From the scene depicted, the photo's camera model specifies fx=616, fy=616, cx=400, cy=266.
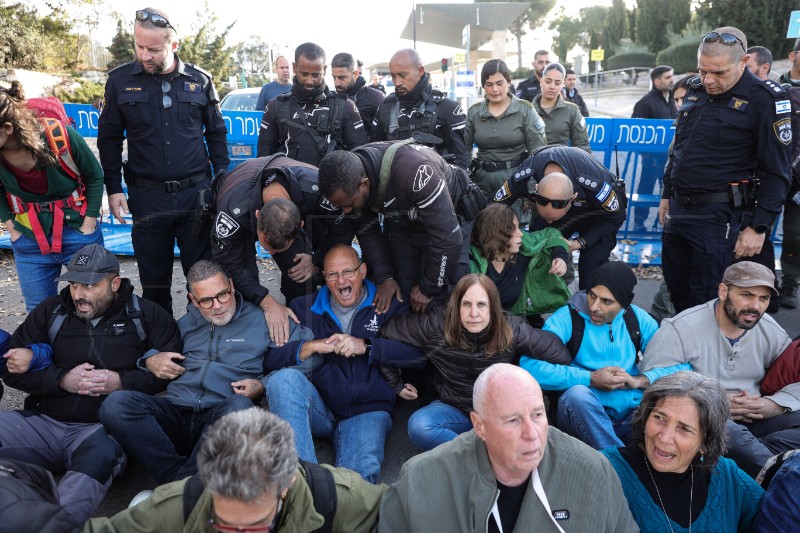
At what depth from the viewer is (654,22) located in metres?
30.6

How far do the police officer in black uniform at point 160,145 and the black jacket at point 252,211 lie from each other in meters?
0.56

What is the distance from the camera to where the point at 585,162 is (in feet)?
14.3

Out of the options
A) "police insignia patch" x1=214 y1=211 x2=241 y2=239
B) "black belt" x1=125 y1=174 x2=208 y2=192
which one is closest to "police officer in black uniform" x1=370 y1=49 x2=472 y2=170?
"black belt" x1=125 y1=174 x2=208 y2=192

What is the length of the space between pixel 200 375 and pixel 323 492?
4.70 feet

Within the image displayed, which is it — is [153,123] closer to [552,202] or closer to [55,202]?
[55,202]

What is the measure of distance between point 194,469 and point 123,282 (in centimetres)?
120

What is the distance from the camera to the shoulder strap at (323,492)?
2.25 metres

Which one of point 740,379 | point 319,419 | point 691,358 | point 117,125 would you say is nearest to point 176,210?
point 117,125

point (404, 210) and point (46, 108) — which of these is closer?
point (404, 210)

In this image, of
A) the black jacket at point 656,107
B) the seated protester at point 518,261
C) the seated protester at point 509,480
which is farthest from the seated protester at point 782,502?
the black jacket at point 656,107

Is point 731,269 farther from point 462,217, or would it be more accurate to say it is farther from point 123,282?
point 123,282

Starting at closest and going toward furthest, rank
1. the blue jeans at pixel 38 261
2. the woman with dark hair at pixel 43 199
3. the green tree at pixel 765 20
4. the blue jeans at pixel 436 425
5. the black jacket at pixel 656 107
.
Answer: the blue jeans at pixel 436 425
the woman with dark hair at pixel 43 199
the blue jeans at pixel 38 261
the black jacket at pixel 656 107
the green tree at pixel 765 20

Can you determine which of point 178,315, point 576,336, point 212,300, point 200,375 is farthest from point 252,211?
point 178,315

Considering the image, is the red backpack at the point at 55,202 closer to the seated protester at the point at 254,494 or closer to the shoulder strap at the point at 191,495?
the seated protester at the point at 254,494
